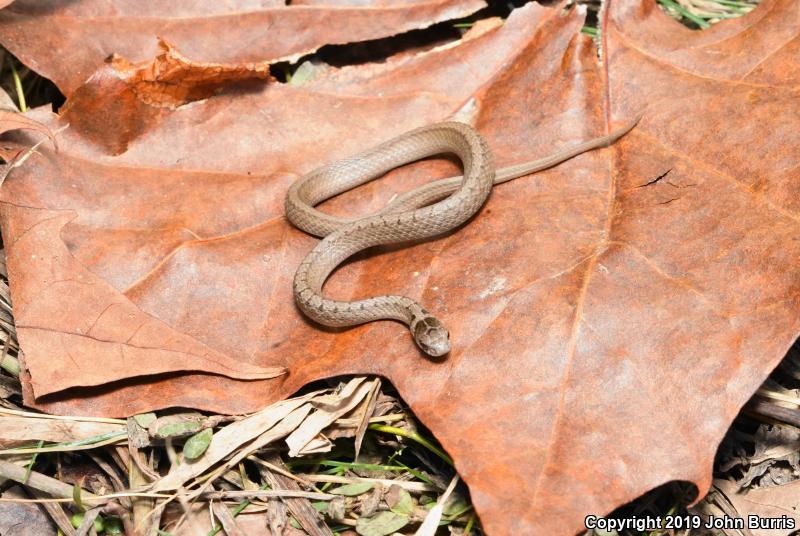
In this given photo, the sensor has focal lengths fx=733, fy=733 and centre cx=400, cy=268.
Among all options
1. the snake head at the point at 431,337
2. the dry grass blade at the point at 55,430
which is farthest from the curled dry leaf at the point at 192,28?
the snake head at the point at 431,337

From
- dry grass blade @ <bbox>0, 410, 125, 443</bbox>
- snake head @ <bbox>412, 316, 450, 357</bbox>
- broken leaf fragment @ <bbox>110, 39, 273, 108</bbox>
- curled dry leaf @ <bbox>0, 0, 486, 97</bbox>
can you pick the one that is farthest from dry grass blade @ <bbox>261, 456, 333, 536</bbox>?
curled dry leaf @ <bbox>0, 0, 486, 97</bbox>

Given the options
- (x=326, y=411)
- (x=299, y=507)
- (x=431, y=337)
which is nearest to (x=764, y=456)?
(x=431, y=337)

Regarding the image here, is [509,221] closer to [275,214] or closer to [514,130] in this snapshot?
[514,130]

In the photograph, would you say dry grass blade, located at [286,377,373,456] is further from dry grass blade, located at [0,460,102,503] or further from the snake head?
dry grass blade, located at [0,460,102,503]

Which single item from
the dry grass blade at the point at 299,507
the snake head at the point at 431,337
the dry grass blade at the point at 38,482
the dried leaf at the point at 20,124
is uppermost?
the dried leaf at the point at 20,124

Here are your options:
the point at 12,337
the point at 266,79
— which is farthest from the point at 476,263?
the point at 12,337

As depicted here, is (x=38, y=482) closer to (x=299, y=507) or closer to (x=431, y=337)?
(x=299, y=507)

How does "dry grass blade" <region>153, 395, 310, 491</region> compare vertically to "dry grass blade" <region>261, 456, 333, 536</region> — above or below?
above

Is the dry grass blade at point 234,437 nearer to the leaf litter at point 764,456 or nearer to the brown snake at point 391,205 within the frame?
the leaf litter at point 764,456
